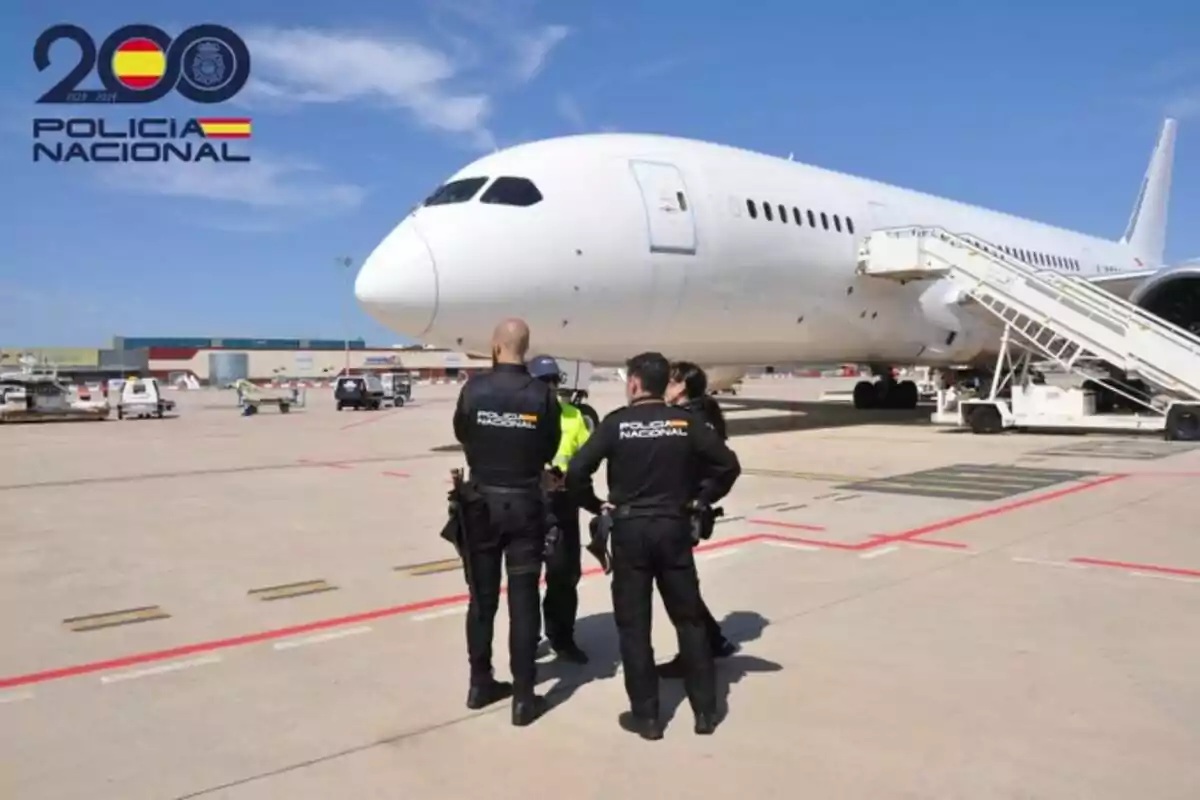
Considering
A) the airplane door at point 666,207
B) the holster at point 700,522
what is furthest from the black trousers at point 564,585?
the airplane door at point 666,207

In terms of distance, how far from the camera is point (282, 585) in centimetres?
678

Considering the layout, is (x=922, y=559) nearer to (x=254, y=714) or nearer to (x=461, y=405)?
(x=461, y=405)

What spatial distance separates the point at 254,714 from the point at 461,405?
1.60 meters

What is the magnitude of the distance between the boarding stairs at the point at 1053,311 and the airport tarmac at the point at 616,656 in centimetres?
732

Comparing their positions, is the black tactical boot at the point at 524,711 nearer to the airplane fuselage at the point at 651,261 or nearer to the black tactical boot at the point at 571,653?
the black tactical boot at the point at 571,653

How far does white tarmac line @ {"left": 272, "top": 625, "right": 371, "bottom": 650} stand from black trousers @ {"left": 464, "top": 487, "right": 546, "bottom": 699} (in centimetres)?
134

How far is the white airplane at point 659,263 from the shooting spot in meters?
13.0

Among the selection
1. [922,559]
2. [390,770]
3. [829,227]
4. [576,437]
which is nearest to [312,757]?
[390,770]

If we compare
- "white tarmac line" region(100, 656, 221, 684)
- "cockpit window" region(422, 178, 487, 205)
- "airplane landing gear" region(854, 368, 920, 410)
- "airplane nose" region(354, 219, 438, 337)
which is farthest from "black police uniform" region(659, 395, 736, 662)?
"airplane landing gear" region(854, 368, 920, 410)

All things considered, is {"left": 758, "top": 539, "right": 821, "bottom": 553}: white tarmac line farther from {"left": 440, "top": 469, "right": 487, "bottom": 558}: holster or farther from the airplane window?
the airplane window

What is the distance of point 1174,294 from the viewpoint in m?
23.7

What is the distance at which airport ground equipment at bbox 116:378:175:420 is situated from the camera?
3161cm

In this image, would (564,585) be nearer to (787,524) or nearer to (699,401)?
(699,401)

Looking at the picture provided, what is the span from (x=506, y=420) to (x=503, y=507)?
383 mm
